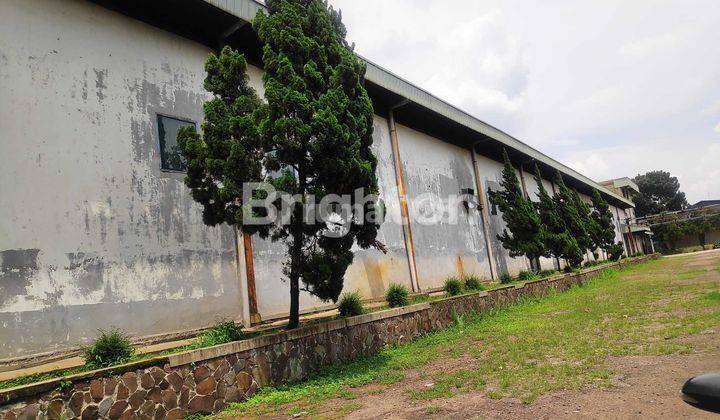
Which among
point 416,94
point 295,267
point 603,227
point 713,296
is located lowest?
point 713,296

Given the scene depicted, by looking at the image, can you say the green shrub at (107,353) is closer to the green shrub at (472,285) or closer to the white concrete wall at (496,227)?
the green shrub at (472,285)

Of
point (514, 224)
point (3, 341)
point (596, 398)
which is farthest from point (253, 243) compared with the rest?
point (514, 224)

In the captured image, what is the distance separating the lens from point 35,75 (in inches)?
292

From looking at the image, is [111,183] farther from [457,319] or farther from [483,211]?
[483,211]

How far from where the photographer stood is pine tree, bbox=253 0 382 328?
7391 millimetres

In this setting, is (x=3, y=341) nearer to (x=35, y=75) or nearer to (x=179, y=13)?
(x=35, y=75)

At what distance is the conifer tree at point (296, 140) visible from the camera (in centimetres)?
721

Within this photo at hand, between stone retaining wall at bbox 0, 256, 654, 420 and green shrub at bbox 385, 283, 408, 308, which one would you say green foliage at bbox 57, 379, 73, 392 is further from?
green shrub at bbox 385, 283, 408, 308

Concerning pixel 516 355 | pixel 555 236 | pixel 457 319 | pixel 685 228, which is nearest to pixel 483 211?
pixel 555 236

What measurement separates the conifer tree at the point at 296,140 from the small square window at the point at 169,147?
181 cm

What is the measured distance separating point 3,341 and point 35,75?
4.32m

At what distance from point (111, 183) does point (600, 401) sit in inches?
323

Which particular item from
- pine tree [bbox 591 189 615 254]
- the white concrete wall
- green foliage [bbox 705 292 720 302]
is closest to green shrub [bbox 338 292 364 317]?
green foliage [bbox 705 292 720 302]

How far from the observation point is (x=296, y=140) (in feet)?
24.5
